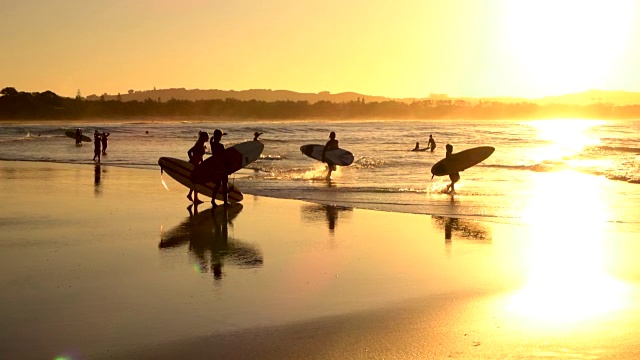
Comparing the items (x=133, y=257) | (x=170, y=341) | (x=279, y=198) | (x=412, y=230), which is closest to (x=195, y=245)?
(x=133, y=257)

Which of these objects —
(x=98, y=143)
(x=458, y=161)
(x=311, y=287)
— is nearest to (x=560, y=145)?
(x=98, y=143)

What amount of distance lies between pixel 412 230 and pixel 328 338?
6.98 meters

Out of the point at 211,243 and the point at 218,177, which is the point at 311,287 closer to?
the point at 211,243

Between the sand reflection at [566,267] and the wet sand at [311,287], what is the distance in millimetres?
34

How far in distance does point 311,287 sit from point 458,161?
16.1 meters

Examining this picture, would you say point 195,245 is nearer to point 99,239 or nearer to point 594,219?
point 99,239

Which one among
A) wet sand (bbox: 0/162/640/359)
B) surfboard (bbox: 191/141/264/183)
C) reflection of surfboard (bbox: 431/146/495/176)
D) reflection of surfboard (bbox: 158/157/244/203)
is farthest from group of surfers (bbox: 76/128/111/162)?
wet sand (bbox: 0/162/640/359)

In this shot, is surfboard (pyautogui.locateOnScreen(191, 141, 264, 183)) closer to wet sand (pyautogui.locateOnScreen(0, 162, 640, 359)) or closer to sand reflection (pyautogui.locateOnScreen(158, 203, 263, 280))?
sand reflection (pyautogui.locateOnScreen(158, 203, 263, 280))

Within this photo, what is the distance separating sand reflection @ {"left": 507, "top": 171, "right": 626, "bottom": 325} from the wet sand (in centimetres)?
3

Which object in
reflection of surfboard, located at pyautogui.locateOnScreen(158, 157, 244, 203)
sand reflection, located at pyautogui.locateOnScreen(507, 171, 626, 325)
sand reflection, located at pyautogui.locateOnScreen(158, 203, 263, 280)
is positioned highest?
reflection of surfboard, located at pyautogui.locateOnScreen(158, 157, 244, 203)

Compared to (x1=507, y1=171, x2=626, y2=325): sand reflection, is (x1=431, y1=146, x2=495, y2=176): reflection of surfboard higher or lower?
higher

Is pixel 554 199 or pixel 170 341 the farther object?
pixel 554 199

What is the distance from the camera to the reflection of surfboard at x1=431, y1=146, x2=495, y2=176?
23.7 meters

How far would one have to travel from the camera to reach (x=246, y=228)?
14.1 metres
